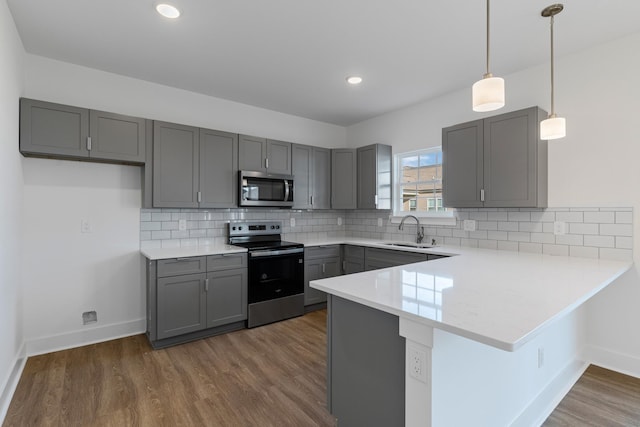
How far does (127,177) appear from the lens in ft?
10.5

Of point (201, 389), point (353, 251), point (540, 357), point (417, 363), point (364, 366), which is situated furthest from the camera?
point (353, 251)

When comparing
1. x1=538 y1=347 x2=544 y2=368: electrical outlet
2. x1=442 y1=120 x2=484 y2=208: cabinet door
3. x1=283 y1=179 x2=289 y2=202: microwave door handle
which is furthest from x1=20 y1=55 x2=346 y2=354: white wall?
x1=538 y1=347 x2=544 y2=368: electrical outlet

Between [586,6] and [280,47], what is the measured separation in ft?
7.07

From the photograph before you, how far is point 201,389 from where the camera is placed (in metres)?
2.22

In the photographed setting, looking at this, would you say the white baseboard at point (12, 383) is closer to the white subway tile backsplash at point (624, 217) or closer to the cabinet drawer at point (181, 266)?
the cabinet drawer at point (181, 266)

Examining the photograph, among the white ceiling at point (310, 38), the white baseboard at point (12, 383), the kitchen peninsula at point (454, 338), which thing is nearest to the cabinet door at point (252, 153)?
the white ceiling at point (310, 38)

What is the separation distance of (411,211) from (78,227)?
370cm

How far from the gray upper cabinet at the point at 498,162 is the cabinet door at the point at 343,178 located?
1414 millimetres

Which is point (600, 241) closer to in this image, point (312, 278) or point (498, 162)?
point (498, 162)

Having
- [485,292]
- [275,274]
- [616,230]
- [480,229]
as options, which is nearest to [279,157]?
[275,274]

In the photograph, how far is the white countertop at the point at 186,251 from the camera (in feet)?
9.58

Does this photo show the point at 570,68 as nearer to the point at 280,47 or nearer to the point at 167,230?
the point at 280,47

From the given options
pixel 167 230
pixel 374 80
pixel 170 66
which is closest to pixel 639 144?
pixel 374 80

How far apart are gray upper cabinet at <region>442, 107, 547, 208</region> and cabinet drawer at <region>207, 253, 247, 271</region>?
225 centimetres
